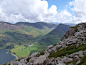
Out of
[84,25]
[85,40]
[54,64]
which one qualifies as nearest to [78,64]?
[54,64]

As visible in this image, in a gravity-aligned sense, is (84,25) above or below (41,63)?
above

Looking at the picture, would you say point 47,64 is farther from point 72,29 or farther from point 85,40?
point 72,29

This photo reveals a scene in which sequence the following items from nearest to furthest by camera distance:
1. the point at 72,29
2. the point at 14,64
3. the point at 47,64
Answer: the point at 47,64 < the point at 14,64 < the point at 72,29

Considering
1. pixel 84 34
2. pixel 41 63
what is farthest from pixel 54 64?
pixel 84 34

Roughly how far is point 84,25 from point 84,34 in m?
25.4

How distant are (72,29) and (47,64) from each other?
50.9 metres

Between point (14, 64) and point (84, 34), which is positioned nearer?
point (14, 64)

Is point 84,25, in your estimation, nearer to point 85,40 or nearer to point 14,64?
point 85,40

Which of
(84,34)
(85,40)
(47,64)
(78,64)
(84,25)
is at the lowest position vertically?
(47,64)

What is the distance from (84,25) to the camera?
6397 centimetres

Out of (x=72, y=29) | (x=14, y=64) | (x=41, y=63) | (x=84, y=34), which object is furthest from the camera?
(x=72, y=29)

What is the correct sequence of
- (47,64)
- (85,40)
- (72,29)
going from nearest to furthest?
(47,64)
(85,40)
(72,29)

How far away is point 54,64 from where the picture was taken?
2256cm

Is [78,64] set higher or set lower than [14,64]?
higher
